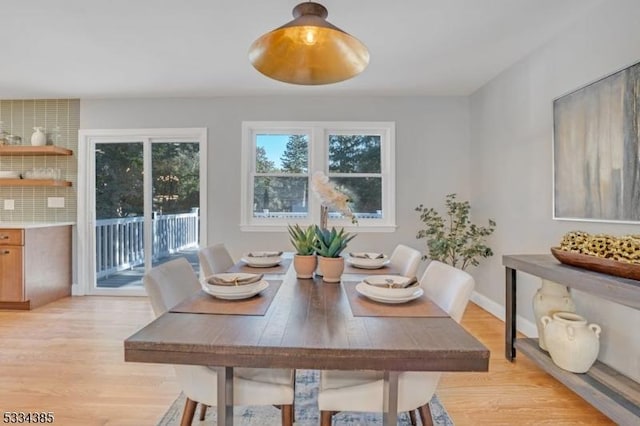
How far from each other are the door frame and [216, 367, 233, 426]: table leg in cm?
312

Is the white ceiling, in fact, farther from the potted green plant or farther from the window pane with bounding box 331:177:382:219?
the potted green plant

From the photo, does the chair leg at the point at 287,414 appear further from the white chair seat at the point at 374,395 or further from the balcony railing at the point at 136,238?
the balcony railing at the point at 136,238

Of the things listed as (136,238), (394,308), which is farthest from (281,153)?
(394,308)

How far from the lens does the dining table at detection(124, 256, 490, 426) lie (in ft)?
3.20

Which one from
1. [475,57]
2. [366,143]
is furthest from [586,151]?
[366,143]

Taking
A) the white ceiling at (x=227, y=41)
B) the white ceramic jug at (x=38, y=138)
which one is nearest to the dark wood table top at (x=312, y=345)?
the white ceiling at (x=227, y=41)

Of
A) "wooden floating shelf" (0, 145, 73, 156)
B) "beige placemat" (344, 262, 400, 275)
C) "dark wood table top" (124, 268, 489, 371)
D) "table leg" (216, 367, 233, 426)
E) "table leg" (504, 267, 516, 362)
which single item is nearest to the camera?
"dark wood table top" (124, 268, 489, 371)

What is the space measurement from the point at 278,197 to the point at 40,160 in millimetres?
2924

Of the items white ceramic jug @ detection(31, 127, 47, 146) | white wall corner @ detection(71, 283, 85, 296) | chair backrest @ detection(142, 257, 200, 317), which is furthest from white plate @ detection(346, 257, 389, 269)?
white ceramic jug @ detection(31, 127, 47, 146)

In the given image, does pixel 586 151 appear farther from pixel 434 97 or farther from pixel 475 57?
pixel 434 97

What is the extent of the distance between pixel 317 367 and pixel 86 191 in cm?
437

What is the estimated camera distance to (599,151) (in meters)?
2.22

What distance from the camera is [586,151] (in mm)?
2342

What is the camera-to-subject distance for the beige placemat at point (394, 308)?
1282 mm
